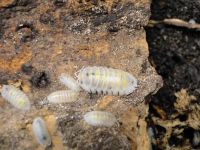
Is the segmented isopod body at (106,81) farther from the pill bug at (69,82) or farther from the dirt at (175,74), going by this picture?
the dirt at (175,74)

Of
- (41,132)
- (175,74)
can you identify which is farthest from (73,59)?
(175,74)

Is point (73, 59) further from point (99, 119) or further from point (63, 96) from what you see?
point (99, 119)

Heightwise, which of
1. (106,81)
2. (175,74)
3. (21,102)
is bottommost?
(175,74)

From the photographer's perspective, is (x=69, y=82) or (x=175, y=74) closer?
(x=69, y=82)

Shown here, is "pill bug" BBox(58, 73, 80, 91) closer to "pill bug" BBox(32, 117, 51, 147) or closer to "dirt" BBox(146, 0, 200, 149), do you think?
"pill bug" BBox(32, 117, 51, 147)

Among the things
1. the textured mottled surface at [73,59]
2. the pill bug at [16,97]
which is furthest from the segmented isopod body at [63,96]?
the pill bug at [16,97]
